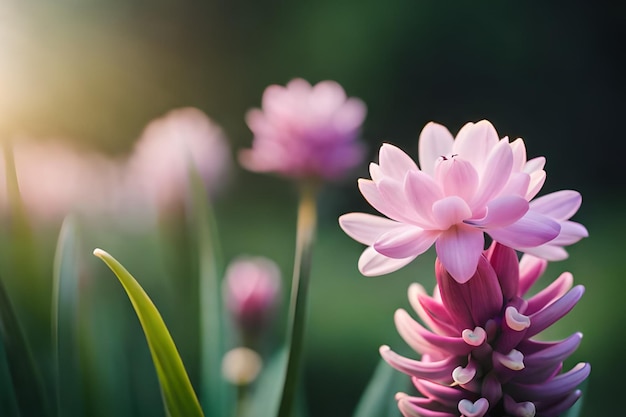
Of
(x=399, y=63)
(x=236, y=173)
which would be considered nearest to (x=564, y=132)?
(x=399, y=63)

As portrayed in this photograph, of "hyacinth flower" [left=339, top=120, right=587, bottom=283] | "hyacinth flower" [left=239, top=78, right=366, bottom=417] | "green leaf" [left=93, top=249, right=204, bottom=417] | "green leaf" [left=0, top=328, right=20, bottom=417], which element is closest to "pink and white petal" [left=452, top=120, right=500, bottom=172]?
"hyacinth flower" [left=339, top=120, right=587, bottom=283]

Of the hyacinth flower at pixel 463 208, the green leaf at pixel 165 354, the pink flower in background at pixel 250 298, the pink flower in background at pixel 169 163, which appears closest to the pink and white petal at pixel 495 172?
the hyacinth flower at pixel 463 208

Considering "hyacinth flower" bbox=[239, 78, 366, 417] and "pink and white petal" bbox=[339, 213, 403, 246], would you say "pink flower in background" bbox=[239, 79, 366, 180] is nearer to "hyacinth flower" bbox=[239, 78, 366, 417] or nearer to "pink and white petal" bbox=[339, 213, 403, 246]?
"hyacinth flower" bbox=[239, 78, 366, 417]

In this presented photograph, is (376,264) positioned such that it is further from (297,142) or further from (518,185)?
(297,142)

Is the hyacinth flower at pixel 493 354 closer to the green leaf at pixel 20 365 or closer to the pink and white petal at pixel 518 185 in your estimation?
the pink and white petal at pixel 518 185

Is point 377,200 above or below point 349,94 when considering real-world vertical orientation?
below

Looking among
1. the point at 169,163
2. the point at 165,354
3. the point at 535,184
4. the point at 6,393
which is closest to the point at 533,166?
the point at 535,184
